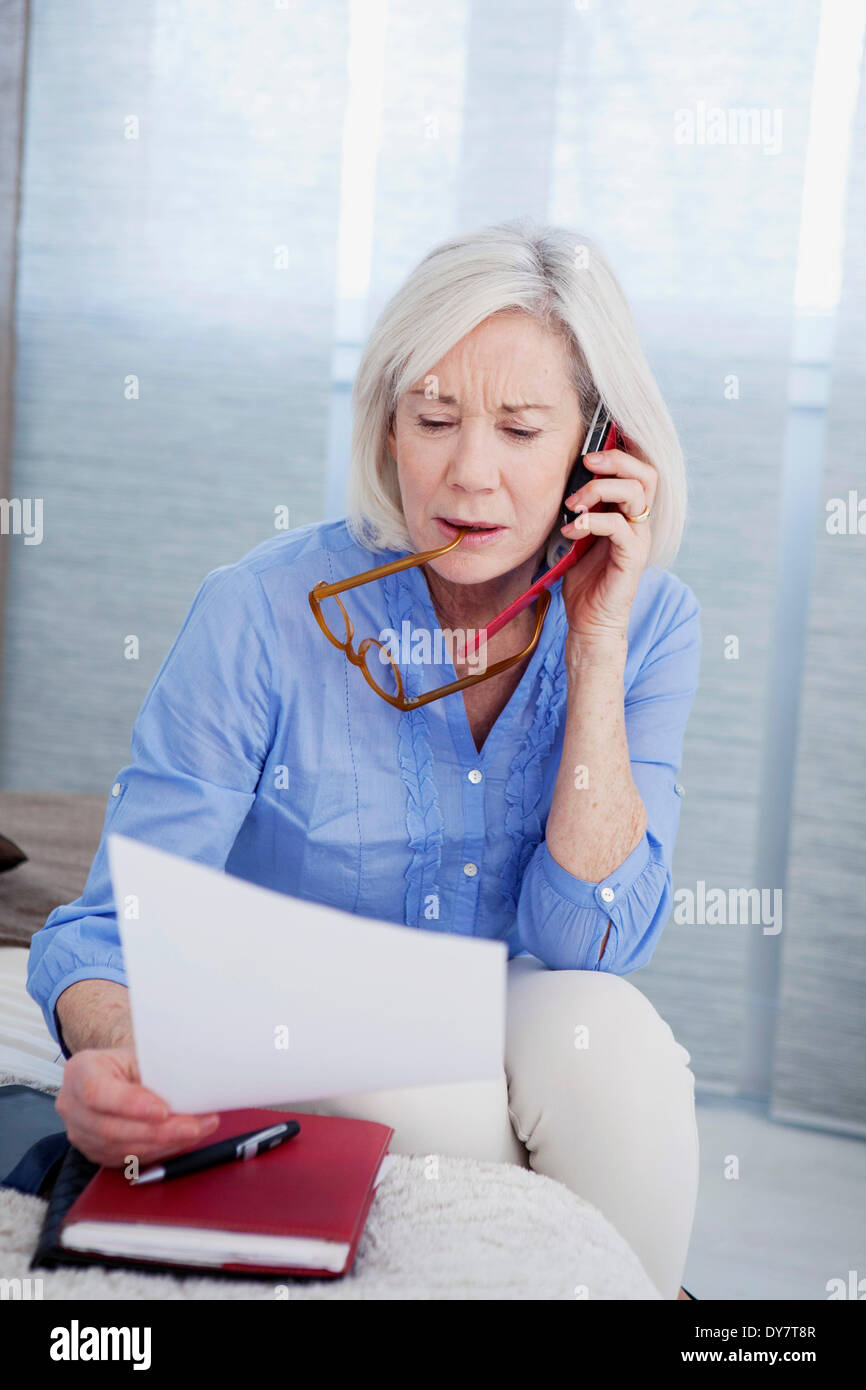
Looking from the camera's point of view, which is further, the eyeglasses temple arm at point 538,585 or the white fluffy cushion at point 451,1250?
the eyeglasses temple arm at point 538,585

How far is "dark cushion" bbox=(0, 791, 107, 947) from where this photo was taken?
154 centimetres

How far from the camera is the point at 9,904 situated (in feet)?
5.13

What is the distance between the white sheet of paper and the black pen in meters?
0.12

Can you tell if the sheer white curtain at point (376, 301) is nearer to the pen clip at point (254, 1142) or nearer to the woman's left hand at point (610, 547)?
the woman's left hand at point (610, 547)

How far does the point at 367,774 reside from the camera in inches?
44.6

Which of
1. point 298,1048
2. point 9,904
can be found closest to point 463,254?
point 298,1048

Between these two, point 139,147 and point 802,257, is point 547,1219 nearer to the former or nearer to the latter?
point 802,257

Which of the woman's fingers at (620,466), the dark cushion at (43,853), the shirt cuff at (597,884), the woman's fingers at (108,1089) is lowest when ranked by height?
the dark cushion at (43,853)

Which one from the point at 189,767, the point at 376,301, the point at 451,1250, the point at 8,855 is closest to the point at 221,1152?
the point at 451,1250

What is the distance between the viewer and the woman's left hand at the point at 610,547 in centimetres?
110

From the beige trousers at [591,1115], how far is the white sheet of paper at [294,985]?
34 cm

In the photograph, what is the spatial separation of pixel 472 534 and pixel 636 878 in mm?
339

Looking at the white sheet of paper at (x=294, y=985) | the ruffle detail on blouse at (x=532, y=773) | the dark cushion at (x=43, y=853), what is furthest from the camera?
the dark cushion at (x=43, y=853)

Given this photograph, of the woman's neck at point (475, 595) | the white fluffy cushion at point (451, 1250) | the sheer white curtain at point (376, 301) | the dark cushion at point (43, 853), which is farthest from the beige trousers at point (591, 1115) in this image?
the sheer white curtain at point (376, 301)
